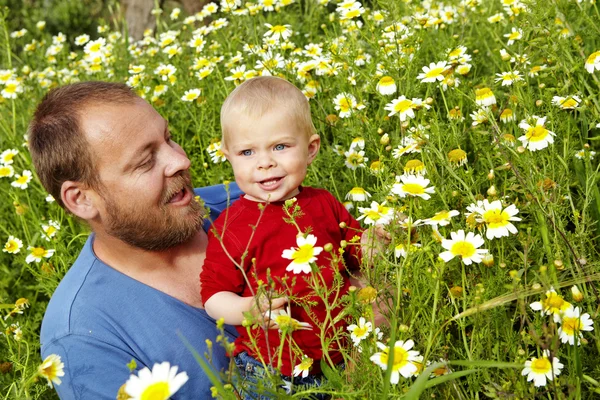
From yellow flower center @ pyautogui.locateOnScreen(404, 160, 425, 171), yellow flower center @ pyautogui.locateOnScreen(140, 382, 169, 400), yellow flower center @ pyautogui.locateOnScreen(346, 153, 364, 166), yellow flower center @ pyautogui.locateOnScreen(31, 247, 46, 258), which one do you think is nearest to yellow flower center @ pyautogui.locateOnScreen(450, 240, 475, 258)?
yellow flower center @ pyautogui.locateOnScreen(404, 160, 425, 171)

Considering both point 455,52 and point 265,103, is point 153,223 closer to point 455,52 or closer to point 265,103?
point 265,103

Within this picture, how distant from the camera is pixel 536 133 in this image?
7.27ft

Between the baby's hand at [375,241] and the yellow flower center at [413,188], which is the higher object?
the yellow flower center at [413,188]

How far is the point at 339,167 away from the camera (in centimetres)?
318

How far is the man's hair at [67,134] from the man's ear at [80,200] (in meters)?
0.03

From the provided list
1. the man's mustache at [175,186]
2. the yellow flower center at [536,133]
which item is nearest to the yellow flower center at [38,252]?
the man's mustache at [175,186]

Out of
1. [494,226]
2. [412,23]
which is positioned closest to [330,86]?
[412,23]

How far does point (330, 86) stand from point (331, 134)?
0.79 ft

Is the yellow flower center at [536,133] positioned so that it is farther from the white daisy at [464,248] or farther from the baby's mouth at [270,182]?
the baby's mouth at [270,182]

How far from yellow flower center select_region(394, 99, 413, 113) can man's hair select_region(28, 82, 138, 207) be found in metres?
0.97

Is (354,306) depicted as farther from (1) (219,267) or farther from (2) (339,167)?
(2) (339,167)

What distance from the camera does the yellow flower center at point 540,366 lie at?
1.68 metres

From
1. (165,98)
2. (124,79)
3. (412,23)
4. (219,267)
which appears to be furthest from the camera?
(124,79)

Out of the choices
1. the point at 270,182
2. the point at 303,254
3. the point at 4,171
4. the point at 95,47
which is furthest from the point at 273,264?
the point at 95,47
